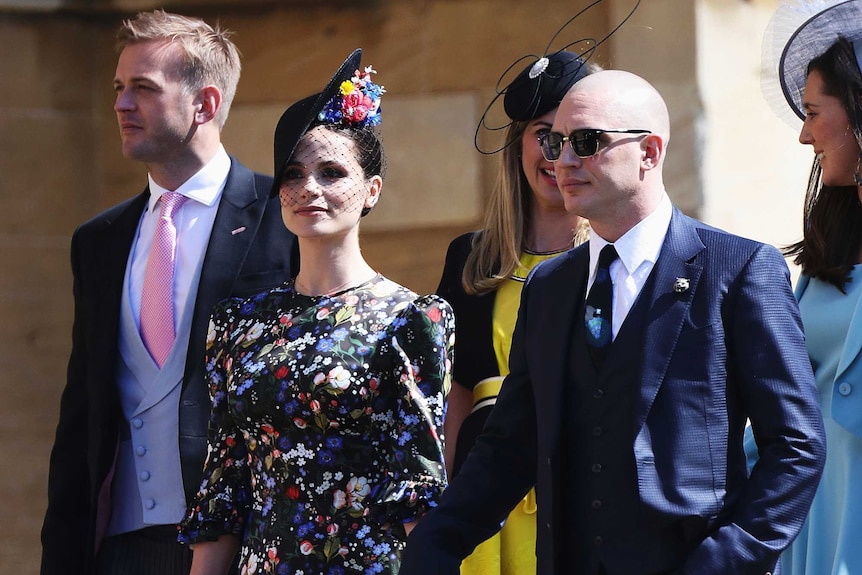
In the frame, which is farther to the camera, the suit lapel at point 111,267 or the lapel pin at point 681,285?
the suit lapel at point 111,267

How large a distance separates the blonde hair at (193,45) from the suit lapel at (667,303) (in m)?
2.09

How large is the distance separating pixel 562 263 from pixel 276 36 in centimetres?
310

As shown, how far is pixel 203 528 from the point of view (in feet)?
12.3

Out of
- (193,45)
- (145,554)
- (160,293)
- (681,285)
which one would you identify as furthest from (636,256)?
(193,45)

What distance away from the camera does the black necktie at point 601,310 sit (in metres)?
2.98

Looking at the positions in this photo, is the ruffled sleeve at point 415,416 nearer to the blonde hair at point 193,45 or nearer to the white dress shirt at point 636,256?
the white dress shirt at point 636,256

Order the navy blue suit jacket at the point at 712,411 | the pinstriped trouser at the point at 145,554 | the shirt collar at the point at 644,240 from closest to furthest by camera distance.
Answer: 1. the navy blue suit jacket at the point at 712,411
2. the shirt collar at the point at 644,240
3. the pinstriped trouser at the point at 145,554

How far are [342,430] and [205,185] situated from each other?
1.21 m

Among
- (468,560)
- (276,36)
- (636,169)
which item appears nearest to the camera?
(636,169)

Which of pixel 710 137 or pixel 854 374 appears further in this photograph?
pixel 710 137

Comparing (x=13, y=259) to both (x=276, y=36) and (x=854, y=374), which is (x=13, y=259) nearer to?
(x=276, y=36)

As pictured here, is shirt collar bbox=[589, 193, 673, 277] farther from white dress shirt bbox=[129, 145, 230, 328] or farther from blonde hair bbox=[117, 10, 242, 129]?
blonde hair bbox=[117, 10, 242, 129]

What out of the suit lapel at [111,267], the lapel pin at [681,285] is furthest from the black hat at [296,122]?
the lapel pin at [681,285]

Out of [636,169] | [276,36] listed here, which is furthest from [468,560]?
[276,36]
